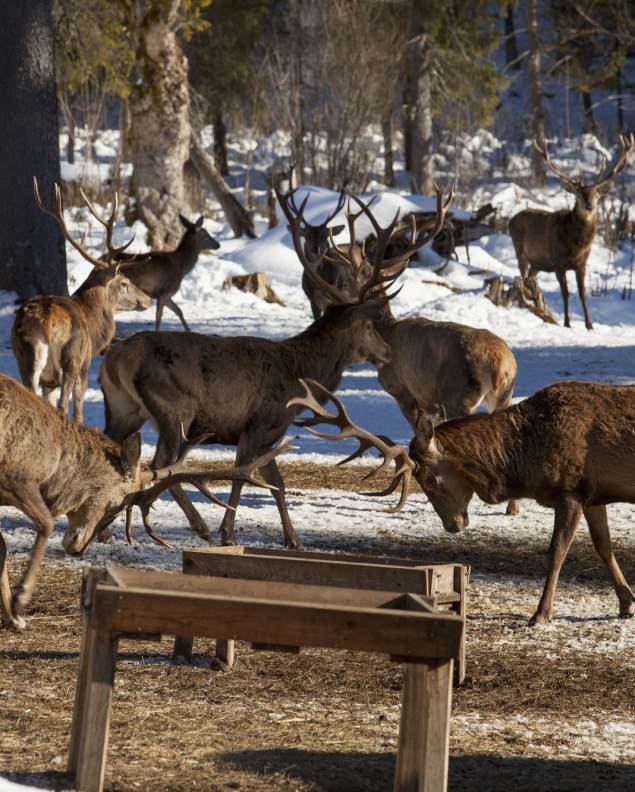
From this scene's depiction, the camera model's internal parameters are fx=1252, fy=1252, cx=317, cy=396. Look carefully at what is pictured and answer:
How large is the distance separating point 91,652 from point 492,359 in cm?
649

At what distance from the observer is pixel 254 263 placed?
21672mm

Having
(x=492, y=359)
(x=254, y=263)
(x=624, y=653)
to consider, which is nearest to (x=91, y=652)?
(x=624, y=653)

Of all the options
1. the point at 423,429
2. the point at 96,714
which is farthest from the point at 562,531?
the point at 96,714

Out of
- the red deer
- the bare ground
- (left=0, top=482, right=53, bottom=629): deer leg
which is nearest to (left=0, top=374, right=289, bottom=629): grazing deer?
(left=0, top=482, right=53, bottom=629): deer leg

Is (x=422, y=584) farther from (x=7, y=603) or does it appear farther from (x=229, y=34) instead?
(x=229, y=34)

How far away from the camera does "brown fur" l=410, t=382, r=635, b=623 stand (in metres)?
6.99

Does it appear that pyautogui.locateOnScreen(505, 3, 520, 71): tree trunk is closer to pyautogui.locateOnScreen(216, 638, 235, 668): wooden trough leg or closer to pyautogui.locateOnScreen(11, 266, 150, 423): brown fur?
pyautogui.locateOnScreen(11, 266, 150, 423): brown fur

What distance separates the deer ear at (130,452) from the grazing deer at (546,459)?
1.06 meters

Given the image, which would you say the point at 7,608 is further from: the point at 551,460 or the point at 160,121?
the point at 160,121

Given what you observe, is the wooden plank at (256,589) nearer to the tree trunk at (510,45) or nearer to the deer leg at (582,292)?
the deer leg at (582,292)

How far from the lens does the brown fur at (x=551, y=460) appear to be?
6992 millimetres

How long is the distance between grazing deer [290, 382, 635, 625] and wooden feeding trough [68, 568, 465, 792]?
308 cm

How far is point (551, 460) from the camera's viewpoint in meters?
7.01

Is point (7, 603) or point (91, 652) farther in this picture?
point (7, 603)
